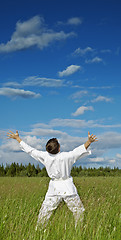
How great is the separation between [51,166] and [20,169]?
19.2 m

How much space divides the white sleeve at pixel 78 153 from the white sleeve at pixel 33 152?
0.66 meters

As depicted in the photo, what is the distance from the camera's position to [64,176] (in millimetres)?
5469

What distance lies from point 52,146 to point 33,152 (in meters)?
0.54

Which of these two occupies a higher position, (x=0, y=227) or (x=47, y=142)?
(x=47, y=142)

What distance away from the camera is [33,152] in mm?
5738

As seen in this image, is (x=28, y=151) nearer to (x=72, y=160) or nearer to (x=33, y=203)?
(x=72, y=160)

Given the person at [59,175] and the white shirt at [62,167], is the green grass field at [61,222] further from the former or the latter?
the white shirt at [62,167]

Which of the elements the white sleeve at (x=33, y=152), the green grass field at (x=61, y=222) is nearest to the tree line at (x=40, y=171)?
the green grass field at (x=61, y=222)

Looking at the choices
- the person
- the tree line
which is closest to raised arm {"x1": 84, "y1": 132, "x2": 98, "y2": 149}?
the person

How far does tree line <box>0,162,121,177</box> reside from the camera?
72.4 feet

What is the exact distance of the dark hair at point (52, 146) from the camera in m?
5.46

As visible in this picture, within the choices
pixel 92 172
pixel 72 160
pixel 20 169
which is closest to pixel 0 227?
pixel 72 160

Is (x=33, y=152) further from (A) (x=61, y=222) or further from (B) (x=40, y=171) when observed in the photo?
(B) (x=40, y=171)

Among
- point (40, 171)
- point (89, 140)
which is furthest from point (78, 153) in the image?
point (40, 171)
